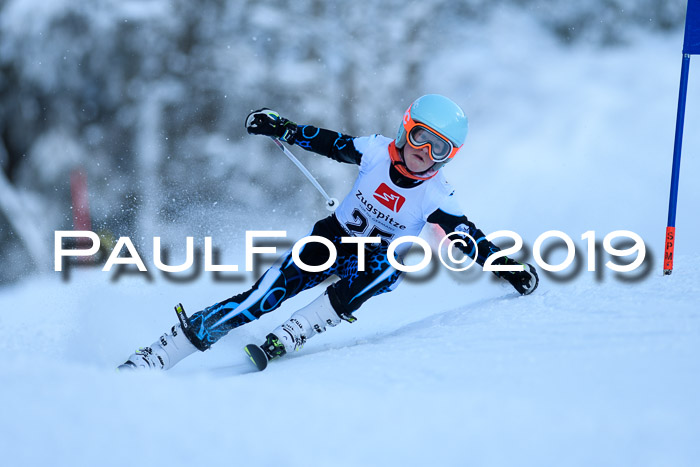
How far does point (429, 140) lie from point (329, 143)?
1.69ft

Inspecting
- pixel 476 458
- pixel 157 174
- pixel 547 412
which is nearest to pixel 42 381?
pixel 476 458

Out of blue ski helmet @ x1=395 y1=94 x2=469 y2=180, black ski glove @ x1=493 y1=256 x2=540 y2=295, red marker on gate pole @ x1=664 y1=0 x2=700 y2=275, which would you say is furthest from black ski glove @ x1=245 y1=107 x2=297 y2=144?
red marker on gate pole @ x1=664 y1=0 x2=700 y2=275

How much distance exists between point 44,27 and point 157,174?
6.90 ft

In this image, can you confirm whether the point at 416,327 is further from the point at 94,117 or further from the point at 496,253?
the point at 94,117

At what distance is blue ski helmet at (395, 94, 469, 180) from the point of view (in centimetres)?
280

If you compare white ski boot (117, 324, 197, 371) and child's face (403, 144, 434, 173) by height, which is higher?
child's face (403, 144, 434, 173)

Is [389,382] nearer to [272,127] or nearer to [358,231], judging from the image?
[358,231]

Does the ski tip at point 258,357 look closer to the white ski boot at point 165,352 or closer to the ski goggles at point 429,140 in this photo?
the white ski boot at point 165,352

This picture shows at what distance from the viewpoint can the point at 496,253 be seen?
3045mm

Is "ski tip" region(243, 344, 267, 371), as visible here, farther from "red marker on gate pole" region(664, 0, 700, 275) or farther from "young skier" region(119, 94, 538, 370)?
"red marker on gate pole" region(664, 0, 700, 275)

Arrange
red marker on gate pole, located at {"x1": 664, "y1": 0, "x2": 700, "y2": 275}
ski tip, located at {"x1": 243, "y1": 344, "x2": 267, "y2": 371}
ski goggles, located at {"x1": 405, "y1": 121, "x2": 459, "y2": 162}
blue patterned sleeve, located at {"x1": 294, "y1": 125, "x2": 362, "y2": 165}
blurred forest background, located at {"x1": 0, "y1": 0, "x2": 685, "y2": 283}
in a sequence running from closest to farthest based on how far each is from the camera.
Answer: ski tip, located at {"x1": 243, "y1": 344, "x2": 267, "y2": 371} < ski goggles, located at {"x1": 405, "y1": 121, "x2": 459, "y2": 162} < blue patterned sleeve, located at {"x1": 294, "y1": 125, "x2": 362, "y2": 165} < red marker on gate pole, located at {"x1": 664, "y1": 0, "x2": 700, "y2": 275} < blurred forest background, located at {"x1": 0, "y1": 0, "x2": 685, "y2": 283}

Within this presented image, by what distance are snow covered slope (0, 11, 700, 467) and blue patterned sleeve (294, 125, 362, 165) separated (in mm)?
861

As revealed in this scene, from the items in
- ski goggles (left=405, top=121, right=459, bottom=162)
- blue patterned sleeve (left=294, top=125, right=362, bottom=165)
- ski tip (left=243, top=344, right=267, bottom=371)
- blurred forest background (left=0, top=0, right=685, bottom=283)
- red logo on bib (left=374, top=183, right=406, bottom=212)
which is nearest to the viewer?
ski tip (left=243, top=344, right=267, bottom=371)

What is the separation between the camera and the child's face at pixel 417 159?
111 inches
